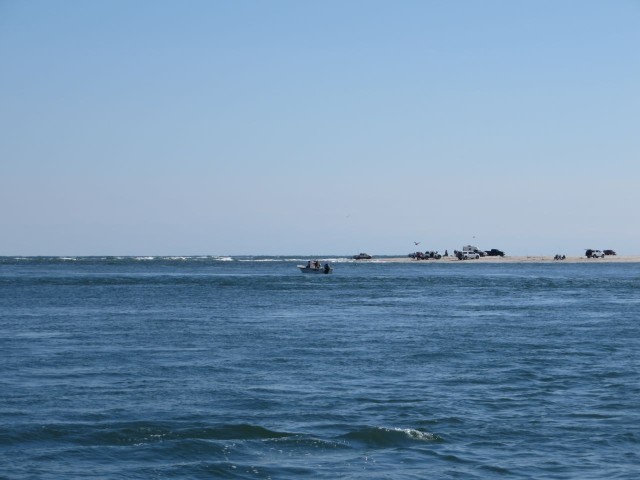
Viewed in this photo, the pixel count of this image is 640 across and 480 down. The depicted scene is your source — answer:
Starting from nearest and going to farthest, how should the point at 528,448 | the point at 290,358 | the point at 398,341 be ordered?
1. the point at 528,448
2. the point at 290,358
3. the point at 398,341

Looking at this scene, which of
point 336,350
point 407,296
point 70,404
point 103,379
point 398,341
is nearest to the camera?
point 70,404

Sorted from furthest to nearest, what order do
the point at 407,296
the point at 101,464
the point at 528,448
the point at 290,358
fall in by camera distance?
the point at 407,296, the point at 290,358, the point at 528,448, the point at 101,464

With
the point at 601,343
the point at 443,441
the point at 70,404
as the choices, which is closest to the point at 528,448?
the point at 443,441

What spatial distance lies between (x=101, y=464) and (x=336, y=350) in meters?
18.0

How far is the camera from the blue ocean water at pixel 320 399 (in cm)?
1791

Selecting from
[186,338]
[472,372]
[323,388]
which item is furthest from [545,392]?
[186,338]

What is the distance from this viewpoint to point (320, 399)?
23906 millimetres

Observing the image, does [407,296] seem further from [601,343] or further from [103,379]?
[103,379]

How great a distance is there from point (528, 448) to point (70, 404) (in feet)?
39.2

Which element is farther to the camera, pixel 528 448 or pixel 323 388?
pixel 323 388

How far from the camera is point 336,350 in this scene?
3494 cm

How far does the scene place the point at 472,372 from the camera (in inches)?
1135

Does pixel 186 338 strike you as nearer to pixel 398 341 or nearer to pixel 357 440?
pixel 398 341

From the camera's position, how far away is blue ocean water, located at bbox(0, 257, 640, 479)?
17.9 m
